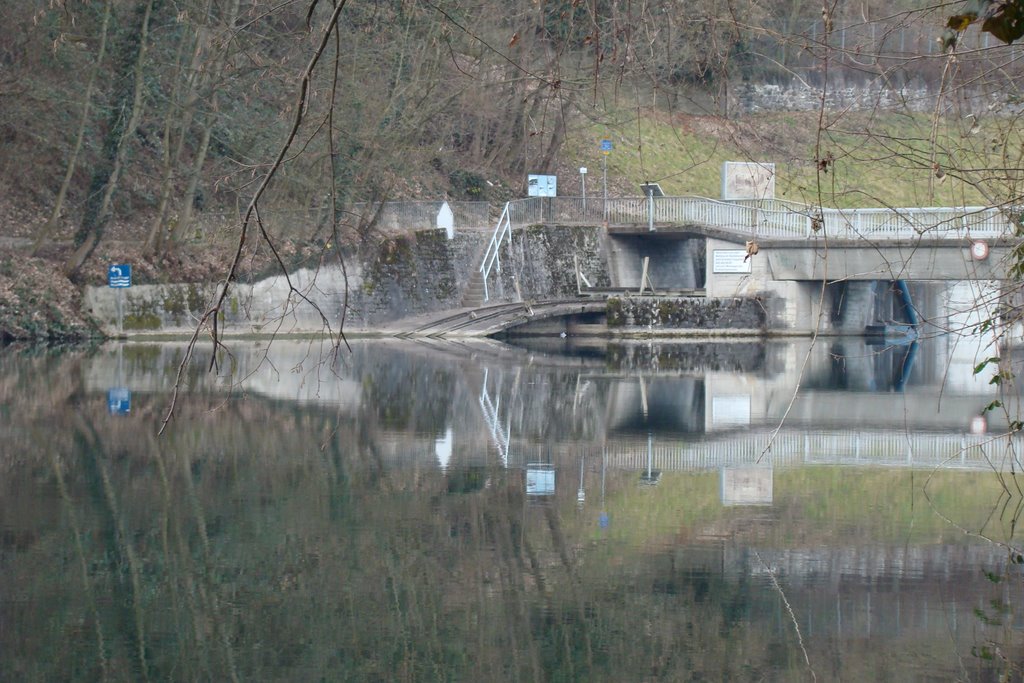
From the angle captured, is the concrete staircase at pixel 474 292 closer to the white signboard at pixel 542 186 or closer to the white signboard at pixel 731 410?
the white signboard at pixel 542 186

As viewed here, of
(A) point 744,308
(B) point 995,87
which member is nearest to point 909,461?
(B) point 995,87

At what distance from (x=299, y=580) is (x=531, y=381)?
15698 mm

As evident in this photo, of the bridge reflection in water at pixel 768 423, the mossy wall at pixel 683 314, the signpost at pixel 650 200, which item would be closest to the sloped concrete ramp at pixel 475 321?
the mossy wall at pixel 683 314

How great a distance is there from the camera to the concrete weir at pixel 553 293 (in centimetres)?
3656

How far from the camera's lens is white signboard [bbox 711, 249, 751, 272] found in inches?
1614

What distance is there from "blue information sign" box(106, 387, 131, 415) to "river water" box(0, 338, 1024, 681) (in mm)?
112

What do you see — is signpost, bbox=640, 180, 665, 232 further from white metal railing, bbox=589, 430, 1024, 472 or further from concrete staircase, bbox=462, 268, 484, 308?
white metal railing, bbox=589, 430, 1024, 472

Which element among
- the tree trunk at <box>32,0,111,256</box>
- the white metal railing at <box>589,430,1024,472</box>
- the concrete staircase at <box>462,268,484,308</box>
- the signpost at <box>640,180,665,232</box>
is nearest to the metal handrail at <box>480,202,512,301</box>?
the concrete staircase at <box>462,268,484,308</box>

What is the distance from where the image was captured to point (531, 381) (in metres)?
23.8

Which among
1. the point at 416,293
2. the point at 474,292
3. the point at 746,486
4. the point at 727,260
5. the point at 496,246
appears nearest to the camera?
the point at 746,486

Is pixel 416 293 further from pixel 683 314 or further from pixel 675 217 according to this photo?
pixel 675 217

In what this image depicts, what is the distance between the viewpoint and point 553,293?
43406 mm

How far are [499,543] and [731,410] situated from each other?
1005cm

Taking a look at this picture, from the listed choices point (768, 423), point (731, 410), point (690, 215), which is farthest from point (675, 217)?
point (768, 423)
